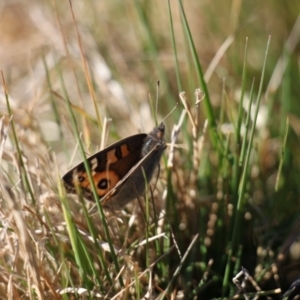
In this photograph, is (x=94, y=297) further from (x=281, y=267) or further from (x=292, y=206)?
(x=292, y=206)

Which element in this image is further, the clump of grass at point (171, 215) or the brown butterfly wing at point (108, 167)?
the brown butterfly wing at point (108, 167)

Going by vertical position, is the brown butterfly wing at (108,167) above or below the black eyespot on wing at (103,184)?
above

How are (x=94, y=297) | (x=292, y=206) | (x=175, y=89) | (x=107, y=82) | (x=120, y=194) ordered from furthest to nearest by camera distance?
(x=175, y=89) → (x=107, y=82) → (x=292, y=206) → (x=120, y=194) → (x=94, y=297)

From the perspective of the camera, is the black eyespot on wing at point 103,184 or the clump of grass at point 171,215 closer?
the clump of grass at point 171,215

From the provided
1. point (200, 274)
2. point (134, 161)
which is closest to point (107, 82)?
point (134, 161)

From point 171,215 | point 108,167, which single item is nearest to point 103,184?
point 108,167

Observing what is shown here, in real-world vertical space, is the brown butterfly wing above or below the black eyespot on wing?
above

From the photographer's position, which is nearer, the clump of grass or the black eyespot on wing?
the clump of grass

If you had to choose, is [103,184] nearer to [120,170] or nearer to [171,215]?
[120,170]
